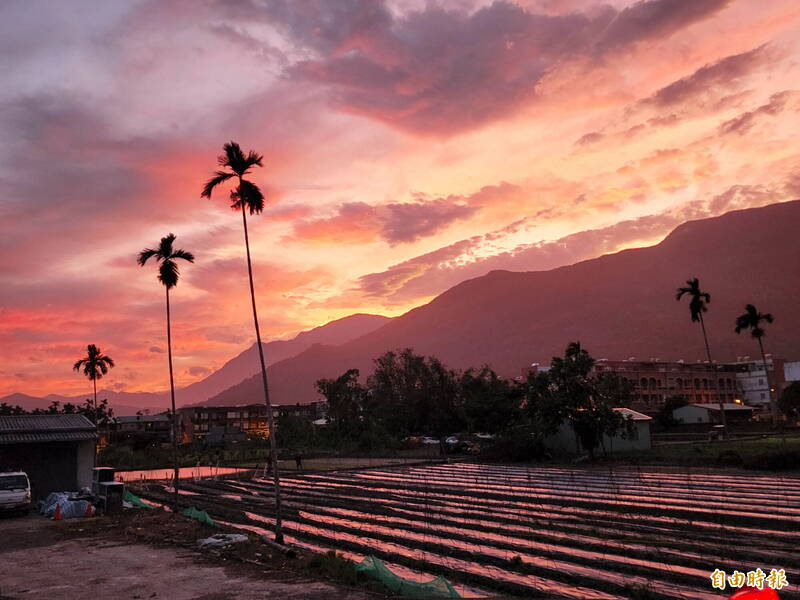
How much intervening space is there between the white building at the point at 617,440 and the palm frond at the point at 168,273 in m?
38.4

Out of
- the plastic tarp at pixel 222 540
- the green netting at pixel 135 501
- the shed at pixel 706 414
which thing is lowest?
the shed at pixel 706 414

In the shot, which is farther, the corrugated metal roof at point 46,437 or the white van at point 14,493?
the corrugated metal roof at point 46,437

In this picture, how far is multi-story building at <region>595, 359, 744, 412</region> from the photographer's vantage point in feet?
465

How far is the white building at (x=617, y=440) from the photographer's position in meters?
56.2

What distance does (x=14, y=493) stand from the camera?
2977 centimetres

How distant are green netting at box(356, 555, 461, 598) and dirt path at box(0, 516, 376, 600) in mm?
635

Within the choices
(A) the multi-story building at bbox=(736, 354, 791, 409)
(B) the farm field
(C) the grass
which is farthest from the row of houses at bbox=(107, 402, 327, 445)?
(B) the farm field

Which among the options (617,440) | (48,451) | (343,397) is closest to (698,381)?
(343,397)

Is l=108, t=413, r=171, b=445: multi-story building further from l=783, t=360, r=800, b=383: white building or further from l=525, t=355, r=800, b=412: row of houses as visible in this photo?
l=783, t=360, r=800, b=383: white building

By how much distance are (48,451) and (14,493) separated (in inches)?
257

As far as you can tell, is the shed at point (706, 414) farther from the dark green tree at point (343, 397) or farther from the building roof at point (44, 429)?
the building roof at point (44, 429)

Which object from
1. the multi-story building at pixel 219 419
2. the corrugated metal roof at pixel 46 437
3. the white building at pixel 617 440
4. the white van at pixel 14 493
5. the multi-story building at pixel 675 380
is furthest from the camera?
the multi-story building at pixel 219 419

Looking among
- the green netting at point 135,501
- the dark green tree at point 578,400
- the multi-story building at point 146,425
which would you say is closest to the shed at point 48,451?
the green netting at point 135,501

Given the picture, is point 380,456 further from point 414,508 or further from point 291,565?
point 291,565
